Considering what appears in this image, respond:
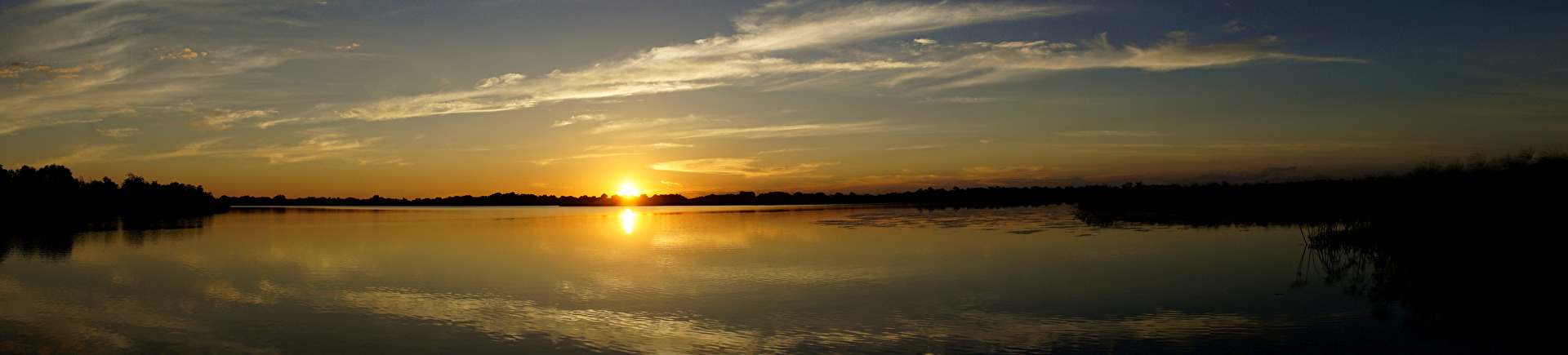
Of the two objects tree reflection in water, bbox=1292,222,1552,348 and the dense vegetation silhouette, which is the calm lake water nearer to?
tree reflection in water, bbox=1292,222,1552,348

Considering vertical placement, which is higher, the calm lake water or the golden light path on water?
the golden light path on water

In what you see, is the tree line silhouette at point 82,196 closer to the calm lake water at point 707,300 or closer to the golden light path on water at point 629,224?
the golden light path on water at point 629,224

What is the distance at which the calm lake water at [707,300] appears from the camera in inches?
353

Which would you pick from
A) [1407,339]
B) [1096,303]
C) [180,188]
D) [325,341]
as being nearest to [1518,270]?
[1407,339]

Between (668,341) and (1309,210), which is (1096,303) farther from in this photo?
(1309,210)

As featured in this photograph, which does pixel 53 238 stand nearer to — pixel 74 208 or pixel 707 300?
pixel 707 300

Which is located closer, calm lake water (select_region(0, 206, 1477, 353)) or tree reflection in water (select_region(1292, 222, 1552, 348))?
calm lake water (select_region(0, 206, 1477, 353))

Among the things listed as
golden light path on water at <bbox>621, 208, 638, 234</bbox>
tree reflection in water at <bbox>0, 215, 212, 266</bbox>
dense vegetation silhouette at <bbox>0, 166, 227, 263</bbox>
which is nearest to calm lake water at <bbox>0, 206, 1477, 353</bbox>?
tree reflection in water at <bbox>0, 215, 212, 266</bbox>

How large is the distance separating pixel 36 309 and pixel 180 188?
10771 centimetres

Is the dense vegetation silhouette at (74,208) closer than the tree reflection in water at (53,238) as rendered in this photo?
No

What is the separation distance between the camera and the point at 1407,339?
8.58 meters

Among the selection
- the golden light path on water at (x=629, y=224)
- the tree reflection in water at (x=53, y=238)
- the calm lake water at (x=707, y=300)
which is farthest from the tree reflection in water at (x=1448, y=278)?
the tree reflection in water at (x=53, y=238)

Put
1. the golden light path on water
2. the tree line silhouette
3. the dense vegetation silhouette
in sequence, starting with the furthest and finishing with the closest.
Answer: the tree line silhouette, the golden light path on water, the dense vegetation silhouette

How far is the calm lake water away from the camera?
8.97m
